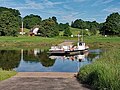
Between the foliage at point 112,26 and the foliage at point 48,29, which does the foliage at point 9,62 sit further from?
the foliage at point 112,26

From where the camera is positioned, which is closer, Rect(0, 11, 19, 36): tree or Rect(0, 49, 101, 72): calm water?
Rect(0, 49, 101, 72): calm water

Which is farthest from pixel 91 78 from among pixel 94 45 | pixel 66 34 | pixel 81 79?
pixel 66 34

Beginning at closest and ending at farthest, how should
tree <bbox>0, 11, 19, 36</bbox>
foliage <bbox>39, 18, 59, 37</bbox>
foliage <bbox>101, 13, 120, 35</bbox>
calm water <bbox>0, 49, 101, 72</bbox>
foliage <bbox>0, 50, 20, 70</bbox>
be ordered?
calm water <bbox>0, 49, 101, 72</bbox> < foliage <bbox>0, 50, 20, 70</bbox> < tree <bbox>0, 11, 19, 36</bbox> < foliage <bbox>39, 18, 59, 37</bbox> < foliage <bbox>101, 13, 120, 35</bbox>

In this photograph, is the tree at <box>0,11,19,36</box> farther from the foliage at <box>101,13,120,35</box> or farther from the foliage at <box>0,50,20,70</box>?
the foliage at <box>0,50,20,70</box>

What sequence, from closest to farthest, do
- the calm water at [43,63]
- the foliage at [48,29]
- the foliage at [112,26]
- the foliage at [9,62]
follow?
1. the calm water at [43,63]
2. the foliage at [9,62]
3. the foliage at [48,29]
4. the foliage at [112,26]

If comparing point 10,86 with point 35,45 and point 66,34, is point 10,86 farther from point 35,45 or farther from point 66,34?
point 66,34

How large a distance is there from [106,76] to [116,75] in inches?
25.5

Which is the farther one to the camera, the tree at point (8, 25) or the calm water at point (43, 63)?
the tree at point (8, 25)

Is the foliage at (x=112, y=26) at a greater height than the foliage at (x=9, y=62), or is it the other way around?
the foliage at (x=112, y=26)

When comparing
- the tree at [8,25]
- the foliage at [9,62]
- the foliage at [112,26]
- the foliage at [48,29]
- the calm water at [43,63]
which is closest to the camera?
the calm water at [43,63]

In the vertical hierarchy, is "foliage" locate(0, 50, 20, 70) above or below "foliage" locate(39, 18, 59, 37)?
below

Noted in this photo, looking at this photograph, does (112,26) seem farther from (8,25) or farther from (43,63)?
(43,63)

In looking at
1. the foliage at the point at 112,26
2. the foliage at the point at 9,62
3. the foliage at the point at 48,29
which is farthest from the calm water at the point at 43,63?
the foliage at the point at 112,26

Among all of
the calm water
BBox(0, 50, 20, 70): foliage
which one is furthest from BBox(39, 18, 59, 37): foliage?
the calm water
